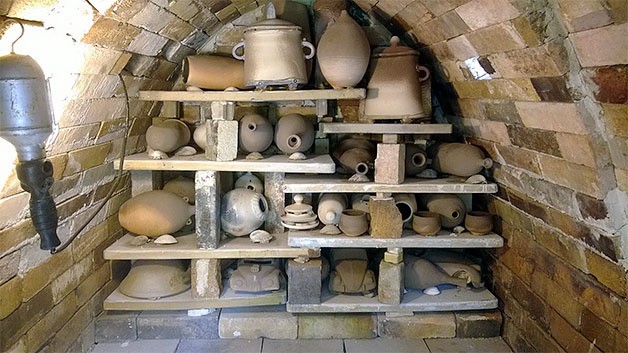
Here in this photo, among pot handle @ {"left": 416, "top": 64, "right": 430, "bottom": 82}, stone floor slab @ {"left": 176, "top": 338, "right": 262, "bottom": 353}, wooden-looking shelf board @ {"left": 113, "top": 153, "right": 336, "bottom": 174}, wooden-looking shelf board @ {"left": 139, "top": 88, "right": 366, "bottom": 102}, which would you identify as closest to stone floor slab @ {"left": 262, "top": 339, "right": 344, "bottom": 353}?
stone floor slab @ {"left": 176, "top": 338, "right": 262, "bottom": 353}

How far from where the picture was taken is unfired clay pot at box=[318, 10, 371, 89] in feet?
8.05

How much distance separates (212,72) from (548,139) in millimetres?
1683

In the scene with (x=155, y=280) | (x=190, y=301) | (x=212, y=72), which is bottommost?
(x=190, y=301)

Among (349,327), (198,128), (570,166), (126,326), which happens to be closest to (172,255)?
(126,326)

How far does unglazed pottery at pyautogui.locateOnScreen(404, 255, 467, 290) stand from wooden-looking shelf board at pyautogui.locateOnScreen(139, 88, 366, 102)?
3.25 feet

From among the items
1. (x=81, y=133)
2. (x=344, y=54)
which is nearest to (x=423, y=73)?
(x=344, y=54)

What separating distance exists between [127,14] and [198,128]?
1.07 m

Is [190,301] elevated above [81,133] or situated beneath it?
situated beneath

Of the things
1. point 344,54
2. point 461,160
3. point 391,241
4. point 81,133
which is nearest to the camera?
point 81,133

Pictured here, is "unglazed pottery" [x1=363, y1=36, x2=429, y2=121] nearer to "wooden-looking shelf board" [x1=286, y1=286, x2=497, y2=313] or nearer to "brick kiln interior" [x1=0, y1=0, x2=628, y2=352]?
"brick kiln interior" [x1=0, y1=0, x2=628, y2=352]

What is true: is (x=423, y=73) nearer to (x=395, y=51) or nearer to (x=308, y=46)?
(x=395, y=51)

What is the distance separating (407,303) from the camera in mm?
2615

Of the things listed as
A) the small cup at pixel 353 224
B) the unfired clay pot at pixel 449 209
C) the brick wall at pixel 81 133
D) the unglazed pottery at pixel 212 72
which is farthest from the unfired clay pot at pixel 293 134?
the unfired clay pot at pixel 449 209

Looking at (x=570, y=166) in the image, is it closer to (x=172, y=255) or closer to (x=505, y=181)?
(x=505, y=181)
